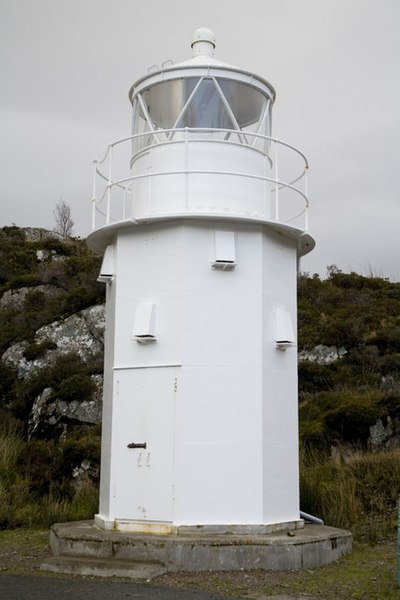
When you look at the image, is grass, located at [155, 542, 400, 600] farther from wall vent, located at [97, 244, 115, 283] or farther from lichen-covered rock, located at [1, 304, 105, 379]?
lichen-covered rock, located at [1, 304, 105, 379]

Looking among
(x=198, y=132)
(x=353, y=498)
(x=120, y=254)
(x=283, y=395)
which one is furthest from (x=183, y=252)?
(x=353, y=498)

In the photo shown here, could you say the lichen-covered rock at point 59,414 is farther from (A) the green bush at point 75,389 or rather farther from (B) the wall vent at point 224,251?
(B) the wall vent at point 224,251

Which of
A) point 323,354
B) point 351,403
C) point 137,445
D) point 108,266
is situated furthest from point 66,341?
point 137,445

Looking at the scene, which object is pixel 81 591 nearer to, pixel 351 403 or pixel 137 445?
pixel 137 445

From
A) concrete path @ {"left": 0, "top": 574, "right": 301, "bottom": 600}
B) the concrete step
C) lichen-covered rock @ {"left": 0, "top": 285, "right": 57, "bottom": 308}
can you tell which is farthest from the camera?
lichen-covered rock @ {"left": 0, "top": 285, "right": 57, "bottom": 308}

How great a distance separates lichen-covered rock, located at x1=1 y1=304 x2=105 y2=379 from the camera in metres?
19.7

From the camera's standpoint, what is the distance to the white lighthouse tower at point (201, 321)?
31.1 feet

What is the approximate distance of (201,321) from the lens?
973 cm

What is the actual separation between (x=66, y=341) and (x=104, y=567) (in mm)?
12281

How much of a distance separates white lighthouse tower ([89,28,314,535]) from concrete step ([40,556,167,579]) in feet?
2.68

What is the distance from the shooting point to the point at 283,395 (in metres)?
10.2

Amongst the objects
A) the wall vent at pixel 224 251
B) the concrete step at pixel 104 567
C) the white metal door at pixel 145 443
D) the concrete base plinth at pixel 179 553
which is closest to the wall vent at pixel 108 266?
the white metal door at pixel 145 443

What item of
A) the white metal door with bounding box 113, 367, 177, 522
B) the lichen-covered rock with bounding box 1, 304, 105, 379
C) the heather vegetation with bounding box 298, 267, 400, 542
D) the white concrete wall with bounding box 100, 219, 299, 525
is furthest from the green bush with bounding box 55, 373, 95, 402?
the white metal door with bounding box 113, 367, 177, 522

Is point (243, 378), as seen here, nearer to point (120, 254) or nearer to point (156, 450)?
point (156, 450)
